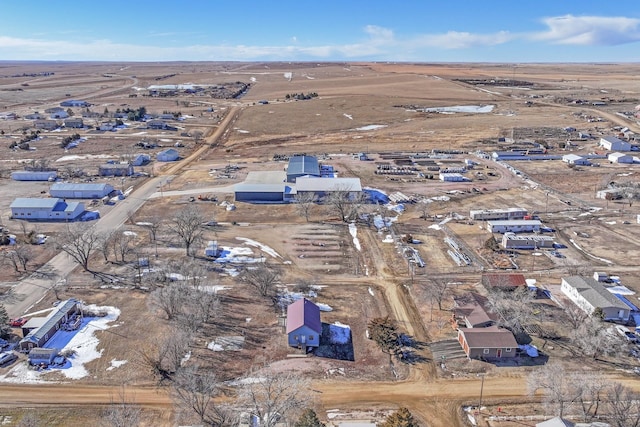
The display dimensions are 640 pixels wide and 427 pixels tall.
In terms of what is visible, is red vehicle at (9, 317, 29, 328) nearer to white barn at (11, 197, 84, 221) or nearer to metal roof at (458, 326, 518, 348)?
white barn at (11, 197, 84, 221)

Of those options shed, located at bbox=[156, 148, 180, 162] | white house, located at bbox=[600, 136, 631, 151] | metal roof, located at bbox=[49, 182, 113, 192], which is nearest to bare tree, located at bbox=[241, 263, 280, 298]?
metal roof, located at bbox=[49, 182, 113, 192]

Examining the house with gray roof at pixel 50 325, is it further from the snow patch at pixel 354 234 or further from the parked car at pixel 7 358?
the snow patch at pixel 354 234

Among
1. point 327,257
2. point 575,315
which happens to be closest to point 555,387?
point 575,315

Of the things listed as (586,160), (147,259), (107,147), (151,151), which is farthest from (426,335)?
(107,147)

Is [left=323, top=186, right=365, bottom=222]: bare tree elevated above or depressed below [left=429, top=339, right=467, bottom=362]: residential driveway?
above

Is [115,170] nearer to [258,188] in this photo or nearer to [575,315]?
[258,188]

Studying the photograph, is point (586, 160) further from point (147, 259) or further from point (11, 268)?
point (11, 268)
